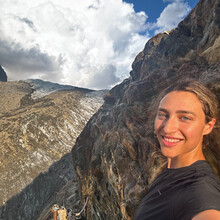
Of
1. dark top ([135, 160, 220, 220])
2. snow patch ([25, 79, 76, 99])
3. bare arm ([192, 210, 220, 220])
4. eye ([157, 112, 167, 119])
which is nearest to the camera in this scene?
bare arm ([192, 210, 220, 220])

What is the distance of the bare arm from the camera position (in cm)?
140

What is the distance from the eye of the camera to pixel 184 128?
225cm

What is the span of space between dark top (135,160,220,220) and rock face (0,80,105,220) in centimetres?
2469

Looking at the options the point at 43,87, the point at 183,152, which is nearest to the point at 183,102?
the point at 183,152

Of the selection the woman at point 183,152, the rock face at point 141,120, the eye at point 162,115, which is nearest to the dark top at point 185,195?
the woman at point 183,152

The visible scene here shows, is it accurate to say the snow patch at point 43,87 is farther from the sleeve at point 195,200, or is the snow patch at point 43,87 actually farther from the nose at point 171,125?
the sleeve at point 195,200

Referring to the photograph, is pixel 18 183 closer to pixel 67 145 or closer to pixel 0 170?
pixel 0 170

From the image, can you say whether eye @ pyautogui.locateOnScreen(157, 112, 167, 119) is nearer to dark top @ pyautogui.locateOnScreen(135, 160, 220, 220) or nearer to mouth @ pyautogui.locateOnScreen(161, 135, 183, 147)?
mouth @ pyautogui.locateOnScreen(161, 135, 183, 147)

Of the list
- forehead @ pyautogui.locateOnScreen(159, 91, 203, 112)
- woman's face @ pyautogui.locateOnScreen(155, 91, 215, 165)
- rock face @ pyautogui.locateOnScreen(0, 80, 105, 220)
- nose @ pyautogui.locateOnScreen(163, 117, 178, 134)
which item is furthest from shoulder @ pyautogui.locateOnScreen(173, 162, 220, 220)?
rock face @ pyautogui.locateOnScreen(0, 80, 105, 220)

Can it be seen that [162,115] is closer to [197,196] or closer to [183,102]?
[183,102]

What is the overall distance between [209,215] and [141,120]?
939 centimetres

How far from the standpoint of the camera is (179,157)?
93.1 inches

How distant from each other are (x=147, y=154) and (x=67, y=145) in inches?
2330

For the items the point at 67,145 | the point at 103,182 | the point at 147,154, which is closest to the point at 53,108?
the point at 67,145
